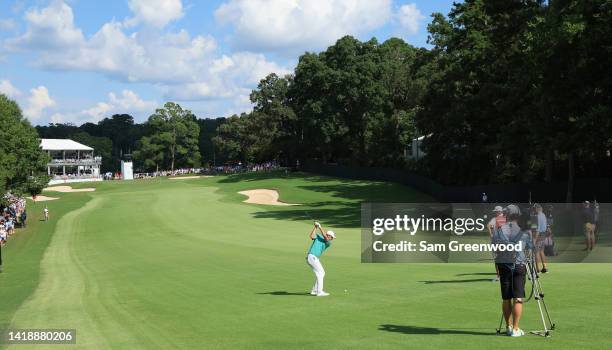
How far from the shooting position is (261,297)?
19.3 m

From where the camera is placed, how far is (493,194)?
182 feet

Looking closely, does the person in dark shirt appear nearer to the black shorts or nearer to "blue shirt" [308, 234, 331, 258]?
Answer: "blue shirt" [308, 234, 331, 258]

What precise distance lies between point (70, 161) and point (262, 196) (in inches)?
2989

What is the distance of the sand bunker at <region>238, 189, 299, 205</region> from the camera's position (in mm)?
74875

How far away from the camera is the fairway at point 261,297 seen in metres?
13.4

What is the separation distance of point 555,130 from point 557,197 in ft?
22.2

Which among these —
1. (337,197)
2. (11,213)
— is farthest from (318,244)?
(337,197)

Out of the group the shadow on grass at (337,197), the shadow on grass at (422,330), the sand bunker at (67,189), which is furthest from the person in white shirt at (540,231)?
the sand bunker at (67,189)

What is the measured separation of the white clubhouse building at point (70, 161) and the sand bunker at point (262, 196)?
2478 inches

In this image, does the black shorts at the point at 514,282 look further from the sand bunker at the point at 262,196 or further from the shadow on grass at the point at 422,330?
the sand bunker at the point at 262,196

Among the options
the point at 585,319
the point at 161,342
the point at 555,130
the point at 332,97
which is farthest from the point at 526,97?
the point at 332,97

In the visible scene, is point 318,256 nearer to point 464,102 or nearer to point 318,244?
point 318,244

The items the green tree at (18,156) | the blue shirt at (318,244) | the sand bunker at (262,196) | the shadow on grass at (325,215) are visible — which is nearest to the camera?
the blue shirt at (318,244)

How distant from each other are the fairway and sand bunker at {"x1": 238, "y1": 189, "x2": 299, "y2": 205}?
2764cm
